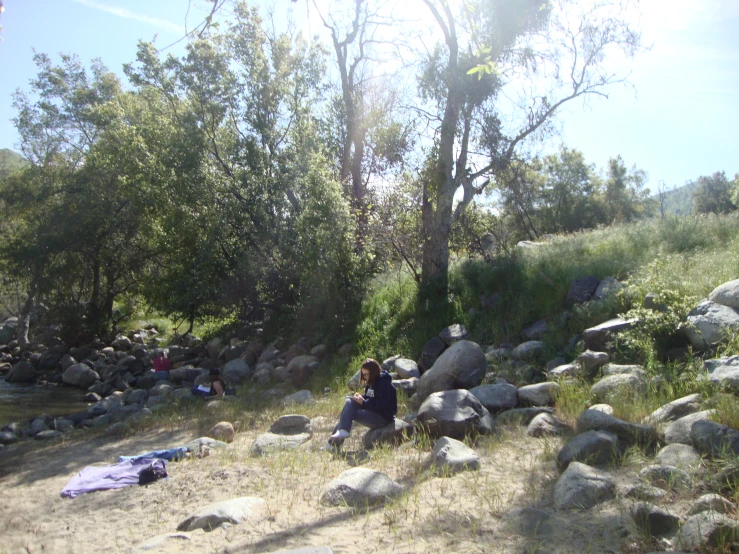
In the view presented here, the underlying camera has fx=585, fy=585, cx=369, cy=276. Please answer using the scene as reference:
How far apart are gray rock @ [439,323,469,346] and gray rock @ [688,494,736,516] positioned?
862 cm

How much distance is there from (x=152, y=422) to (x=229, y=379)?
200 inches

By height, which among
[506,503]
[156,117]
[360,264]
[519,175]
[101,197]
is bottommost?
[506,503]

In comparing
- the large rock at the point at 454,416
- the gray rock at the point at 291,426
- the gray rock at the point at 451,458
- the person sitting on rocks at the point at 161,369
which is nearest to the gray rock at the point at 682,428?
the gray rock at the point at 451,458

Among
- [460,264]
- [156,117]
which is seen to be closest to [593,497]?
[460,264]

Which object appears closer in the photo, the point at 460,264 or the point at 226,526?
the point at 226,526

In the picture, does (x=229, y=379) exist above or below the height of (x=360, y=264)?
below

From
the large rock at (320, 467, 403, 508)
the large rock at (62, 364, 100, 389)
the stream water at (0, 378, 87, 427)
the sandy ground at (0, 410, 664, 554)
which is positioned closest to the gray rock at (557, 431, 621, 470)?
the sandy ground at (0, 410, 664, 554)

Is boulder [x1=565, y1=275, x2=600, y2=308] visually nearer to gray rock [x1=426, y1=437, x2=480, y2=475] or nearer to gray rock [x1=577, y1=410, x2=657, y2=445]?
gray rock [x1=577, y1=410, x2=657, y2=445]

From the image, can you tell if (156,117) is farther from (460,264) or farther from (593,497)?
(593,497)

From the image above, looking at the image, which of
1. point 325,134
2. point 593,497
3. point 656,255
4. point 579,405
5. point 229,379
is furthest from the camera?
point 325,134

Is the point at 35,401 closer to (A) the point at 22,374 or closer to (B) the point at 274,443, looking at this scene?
(A) the point at 22,374

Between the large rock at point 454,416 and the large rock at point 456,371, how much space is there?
169 cm

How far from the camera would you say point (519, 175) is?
56.2 feet

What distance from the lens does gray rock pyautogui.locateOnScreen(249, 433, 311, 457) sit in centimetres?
821
